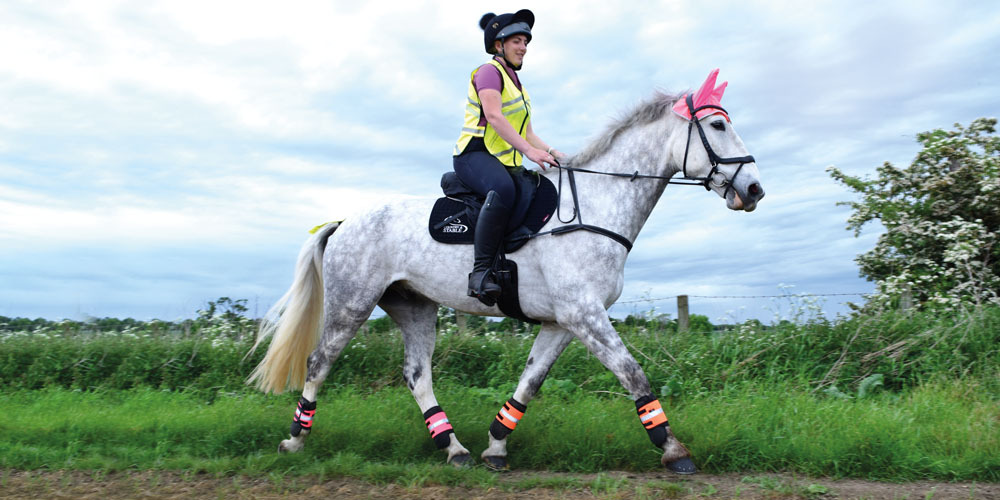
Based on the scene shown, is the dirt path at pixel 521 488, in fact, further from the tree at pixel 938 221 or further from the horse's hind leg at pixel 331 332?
the tree at pixel 938 221

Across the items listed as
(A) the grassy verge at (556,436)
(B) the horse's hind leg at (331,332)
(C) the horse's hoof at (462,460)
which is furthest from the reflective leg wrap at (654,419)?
(B) the horse's hind leg at (331,332)

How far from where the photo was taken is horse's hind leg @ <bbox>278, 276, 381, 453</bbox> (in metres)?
5.52

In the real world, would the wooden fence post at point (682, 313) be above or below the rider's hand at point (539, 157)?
below

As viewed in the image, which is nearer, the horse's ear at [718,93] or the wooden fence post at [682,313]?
the horse's ear at [718,93]

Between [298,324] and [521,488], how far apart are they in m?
2.60

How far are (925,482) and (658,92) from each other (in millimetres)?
3269

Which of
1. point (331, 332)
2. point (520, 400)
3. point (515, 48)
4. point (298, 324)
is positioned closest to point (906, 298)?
point (520, 400)

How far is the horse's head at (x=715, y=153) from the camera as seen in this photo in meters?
4.62

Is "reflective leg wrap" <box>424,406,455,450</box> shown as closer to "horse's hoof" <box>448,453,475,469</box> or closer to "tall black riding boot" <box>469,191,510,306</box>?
"horse's hoof" <box>448,453,475,469</box>

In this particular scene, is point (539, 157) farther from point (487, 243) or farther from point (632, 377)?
point (632, 377)

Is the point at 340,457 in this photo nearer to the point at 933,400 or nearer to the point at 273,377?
the point at 273,377

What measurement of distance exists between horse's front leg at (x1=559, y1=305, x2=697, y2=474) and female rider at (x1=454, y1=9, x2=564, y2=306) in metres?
0.69

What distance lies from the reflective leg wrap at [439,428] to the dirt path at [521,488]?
65 cm

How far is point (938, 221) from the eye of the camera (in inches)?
439
